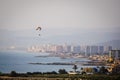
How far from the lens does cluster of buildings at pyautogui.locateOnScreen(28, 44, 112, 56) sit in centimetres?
1421

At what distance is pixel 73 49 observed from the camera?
599 inches

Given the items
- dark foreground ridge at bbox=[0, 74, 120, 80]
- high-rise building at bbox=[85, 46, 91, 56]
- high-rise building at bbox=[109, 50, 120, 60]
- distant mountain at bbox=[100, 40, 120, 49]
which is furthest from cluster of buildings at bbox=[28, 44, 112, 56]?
dark foreground ridge at bbox=[0, 74, 120, 80]

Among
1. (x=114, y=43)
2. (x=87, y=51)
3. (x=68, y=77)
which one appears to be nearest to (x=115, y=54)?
(x=114, y=43)

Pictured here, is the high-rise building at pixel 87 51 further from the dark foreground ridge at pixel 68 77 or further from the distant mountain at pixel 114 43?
the dark foreground ridge at pixel 68 77

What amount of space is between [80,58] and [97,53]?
696 millimetres

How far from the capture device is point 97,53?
52.4ft

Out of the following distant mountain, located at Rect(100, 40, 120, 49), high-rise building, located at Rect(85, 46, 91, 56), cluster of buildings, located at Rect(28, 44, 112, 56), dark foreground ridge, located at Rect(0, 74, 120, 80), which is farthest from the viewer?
high-rise building, located at Rect(85, 46, 91, 56)

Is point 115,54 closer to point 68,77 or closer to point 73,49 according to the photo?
point 73,49

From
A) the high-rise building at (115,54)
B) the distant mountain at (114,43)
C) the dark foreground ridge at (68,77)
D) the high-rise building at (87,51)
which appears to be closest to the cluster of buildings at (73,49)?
the high-rise building at (87,51)

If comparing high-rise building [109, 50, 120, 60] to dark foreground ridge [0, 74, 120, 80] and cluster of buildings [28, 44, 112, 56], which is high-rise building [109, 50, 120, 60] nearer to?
cluster of buildings [28, 44, 112, 56]

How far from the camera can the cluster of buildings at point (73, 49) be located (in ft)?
46.6

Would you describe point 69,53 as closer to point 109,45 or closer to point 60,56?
point 60,56

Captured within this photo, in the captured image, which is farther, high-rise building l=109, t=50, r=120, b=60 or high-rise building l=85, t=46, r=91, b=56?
high-rise building l=85, t=46, r=91, b=56

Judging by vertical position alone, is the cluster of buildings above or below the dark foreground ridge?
above
